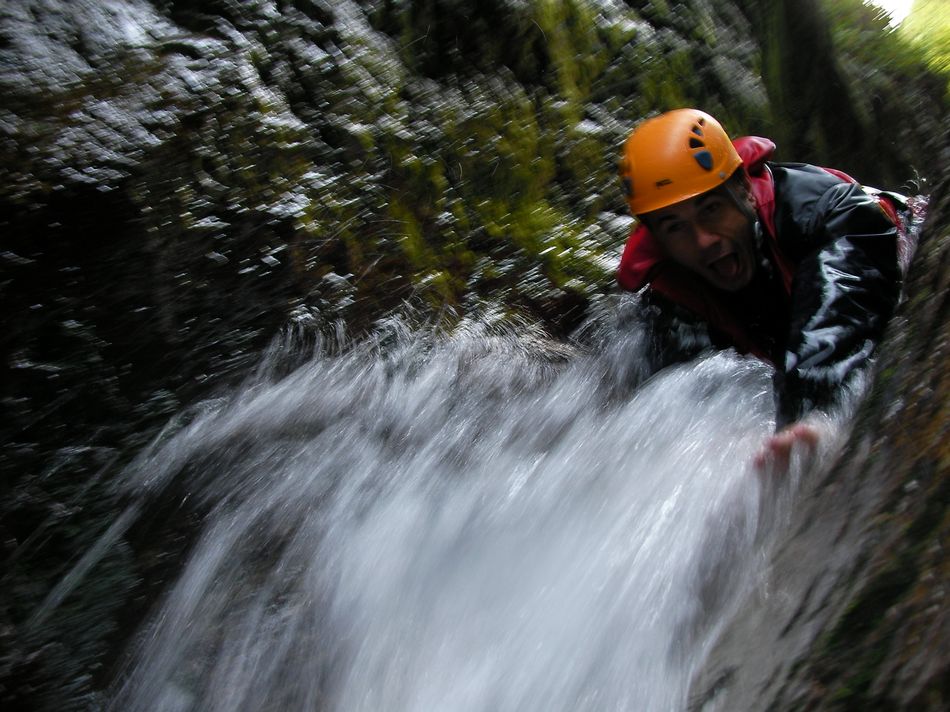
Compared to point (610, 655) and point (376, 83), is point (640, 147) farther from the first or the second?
point (610, 655)

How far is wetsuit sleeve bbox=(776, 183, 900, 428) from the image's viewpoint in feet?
8.98

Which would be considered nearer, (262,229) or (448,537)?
(448,537)

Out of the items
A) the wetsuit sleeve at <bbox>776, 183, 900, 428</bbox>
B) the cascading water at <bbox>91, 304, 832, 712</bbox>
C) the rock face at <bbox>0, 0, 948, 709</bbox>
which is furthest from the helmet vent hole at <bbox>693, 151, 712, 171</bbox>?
the cascading water at <bbox>91, 304, 832, 712</bbox>

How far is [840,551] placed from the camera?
157 centimetres

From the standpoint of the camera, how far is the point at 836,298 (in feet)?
9.42

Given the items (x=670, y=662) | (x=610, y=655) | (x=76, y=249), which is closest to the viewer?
(x=670, y=662)

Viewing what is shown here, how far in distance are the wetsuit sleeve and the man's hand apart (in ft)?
0.78

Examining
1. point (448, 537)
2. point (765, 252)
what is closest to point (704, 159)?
point (765, 252)

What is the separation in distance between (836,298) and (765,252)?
59 centimetres

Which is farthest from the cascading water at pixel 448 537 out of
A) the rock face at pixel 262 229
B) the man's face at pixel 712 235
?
the man's face at pixel 712 235

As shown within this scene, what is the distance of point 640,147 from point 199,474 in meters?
2.09

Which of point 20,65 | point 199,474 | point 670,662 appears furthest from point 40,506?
point 670,662

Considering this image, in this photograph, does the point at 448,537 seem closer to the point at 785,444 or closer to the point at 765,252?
the point at 785,444

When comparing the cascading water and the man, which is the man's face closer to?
the man
